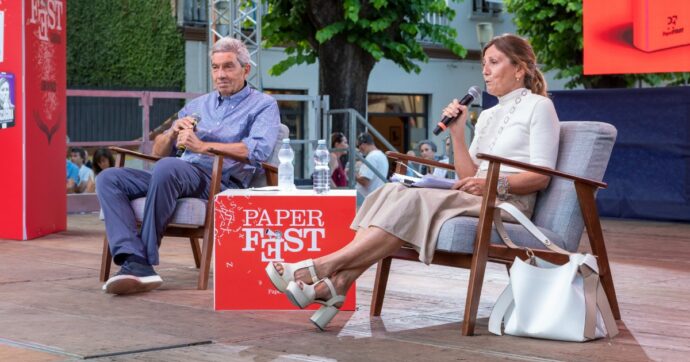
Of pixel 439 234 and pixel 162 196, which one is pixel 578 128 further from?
pixel 162 196

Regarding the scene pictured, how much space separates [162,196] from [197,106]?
0.77 metres

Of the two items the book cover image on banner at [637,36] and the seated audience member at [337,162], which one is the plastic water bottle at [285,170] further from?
the seated audience member at [337,162]

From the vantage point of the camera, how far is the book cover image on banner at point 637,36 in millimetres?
12914

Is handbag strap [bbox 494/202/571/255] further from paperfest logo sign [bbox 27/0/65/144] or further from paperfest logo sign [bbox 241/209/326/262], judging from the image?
paperfest logo sign [bbox 27/0/65/144]

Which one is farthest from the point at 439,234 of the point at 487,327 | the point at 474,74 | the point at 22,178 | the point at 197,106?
the point at 474,74

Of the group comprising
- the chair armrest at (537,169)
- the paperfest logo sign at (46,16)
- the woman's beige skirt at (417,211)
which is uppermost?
the paperfest logo sign at (46,16)

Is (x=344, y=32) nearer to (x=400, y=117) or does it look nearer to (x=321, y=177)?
(x=400, y=117)

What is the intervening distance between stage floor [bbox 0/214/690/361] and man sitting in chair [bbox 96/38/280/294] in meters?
0.21

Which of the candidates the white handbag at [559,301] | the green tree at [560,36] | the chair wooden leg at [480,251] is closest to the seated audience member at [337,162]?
the green tree at [560,36]

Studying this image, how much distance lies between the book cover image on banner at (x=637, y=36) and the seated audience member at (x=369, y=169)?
251cm

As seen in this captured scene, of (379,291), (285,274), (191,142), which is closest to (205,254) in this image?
(191,142)

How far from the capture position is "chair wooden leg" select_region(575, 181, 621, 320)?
502 cm

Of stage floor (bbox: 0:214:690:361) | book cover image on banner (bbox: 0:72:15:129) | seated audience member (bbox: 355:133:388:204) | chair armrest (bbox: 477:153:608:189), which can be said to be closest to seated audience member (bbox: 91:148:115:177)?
seated audience member (bbox: 355:133:388:204)

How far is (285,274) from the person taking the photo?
4.78m
